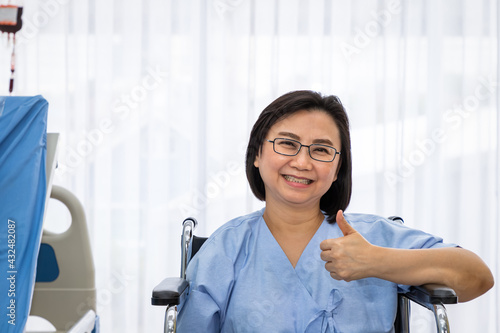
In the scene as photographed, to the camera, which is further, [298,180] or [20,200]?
[20,200]

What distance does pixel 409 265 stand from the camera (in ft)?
3.91

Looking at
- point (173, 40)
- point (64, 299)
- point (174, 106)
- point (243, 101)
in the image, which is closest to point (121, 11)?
point (173, 40)

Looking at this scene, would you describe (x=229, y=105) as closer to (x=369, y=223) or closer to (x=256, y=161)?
(x=256, y=161)

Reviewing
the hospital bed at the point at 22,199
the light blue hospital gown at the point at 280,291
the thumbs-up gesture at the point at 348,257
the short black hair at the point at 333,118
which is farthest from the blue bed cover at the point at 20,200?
the thumbs-up gesture at the point at 348,257

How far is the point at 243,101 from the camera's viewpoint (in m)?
2.66

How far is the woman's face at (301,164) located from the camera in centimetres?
132

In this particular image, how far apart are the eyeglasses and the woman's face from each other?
0.03ft

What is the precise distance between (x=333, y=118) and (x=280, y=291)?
0.47 metres

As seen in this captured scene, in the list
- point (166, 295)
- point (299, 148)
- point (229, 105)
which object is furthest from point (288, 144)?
point (229, 105)

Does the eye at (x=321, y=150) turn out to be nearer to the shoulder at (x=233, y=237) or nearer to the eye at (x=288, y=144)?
the eye at (x=288, y=144)

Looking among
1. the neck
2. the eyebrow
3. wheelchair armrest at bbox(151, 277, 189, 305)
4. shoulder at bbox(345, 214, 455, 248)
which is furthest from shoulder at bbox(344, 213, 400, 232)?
wheelchair armrest at bbox(151, 277, 189, 305)

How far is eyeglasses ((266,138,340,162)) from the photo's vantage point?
1.33 meters

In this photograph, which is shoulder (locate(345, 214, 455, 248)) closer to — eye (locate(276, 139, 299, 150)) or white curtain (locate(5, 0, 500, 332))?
eye (locate(276, 139, 299, 150))

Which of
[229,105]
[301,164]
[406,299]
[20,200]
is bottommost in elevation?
[406,299]
